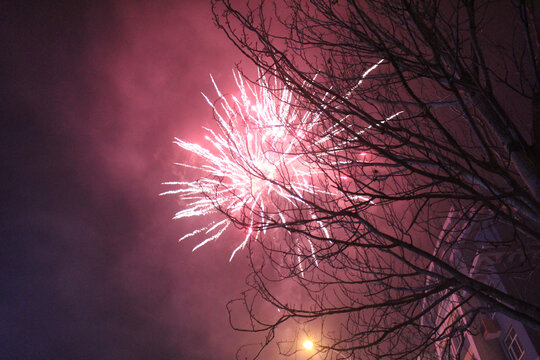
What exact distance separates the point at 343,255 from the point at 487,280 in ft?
46.2

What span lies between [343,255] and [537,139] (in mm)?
2730

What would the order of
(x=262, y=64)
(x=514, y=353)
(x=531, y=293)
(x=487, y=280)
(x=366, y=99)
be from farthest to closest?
(x=487, y=280)
(x=514, y=353)
(x=531, y=293)
(x=366, y=99)
(x=262, y=64)

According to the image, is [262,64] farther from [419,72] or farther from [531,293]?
[531,293]

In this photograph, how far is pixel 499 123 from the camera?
3857 mm

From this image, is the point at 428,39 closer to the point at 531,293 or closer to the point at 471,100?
the point at 471,100

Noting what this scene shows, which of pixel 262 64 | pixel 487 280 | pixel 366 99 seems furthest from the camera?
pixel 487 280

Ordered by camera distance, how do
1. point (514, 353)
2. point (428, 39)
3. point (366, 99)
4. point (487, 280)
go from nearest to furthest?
point (428, 39), point (366, 99), point (514, 353), point (487, 280)

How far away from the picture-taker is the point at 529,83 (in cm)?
395

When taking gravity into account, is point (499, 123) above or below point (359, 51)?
below

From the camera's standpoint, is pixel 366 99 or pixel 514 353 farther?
pixel 514 353

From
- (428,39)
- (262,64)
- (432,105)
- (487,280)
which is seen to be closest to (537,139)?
(432,105)

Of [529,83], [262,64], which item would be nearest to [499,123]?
[529,83]

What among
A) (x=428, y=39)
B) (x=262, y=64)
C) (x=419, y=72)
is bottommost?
(x=428, y=39)

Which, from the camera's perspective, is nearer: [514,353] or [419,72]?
[419,72]
